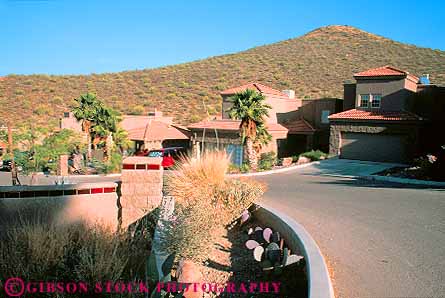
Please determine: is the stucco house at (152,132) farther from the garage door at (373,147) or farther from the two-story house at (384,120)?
the garage door at (373,147)

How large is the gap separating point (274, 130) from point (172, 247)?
79.1ft

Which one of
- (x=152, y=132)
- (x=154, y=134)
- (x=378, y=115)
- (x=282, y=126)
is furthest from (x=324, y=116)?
(x=152, y=132)

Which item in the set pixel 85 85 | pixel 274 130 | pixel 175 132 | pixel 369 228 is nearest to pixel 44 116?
pixel 85 85

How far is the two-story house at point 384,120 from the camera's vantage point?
960 inches

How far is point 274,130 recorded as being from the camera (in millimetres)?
29391

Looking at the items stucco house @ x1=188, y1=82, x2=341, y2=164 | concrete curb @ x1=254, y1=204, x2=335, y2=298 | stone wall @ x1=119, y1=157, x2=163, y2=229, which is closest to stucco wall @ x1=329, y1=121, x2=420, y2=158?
stucco house @ x1=188, y1=82, x2=341, y2=164

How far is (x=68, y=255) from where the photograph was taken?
523 centimetres

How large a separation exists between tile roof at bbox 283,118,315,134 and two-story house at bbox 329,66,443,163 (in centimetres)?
393

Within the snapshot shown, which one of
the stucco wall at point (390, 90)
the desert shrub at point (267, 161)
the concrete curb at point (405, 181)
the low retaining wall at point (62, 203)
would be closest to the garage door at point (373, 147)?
the stucco wall at point (390, 90)

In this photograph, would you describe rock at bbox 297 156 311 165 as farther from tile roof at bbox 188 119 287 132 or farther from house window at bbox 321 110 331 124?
house window at bbox 321 110 331 124

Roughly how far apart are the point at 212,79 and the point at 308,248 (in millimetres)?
56385

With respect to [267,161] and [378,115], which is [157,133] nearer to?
[267,161]

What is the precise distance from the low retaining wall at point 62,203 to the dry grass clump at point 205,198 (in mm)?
1258

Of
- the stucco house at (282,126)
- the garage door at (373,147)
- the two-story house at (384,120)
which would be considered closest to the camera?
the two-story house at (384,120)
